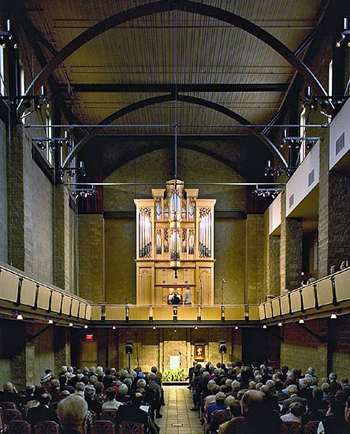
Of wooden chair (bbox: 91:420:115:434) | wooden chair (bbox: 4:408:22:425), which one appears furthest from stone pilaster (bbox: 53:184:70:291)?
wooden chair (bbox: 91:420:115:434)

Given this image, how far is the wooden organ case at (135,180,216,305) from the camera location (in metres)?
29.2

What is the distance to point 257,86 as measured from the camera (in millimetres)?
24656

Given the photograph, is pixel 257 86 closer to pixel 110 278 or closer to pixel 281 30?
pixel 281 30

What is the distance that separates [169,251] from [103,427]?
65.3ft

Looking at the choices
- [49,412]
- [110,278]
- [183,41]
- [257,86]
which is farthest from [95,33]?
[110,278]

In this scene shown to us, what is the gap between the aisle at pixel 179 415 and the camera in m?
15.5

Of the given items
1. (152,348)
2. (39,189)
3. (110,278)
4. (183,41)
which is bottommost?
(152,348)

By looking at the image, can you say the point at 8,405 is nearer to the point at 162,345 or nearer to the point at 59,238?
the point at 59,238

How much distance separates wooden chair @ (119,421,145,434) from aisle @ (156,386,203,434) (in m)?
6.05

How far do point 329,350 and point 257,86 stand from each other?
1103 cm

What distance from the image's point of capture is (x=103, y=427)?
Result: 9281 millimetres

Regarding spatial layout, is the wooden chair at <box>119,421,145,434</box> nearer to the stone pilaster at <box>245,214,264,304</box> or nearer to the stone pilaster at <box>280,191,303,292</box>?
the stone pilaster at <box>280,191,303,292</box>

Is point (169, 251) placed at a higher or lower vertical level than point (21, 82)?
lower

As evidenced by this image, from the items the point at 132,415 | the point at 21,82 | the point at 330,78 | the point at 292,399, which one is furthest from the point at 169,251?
the point at 132,415
